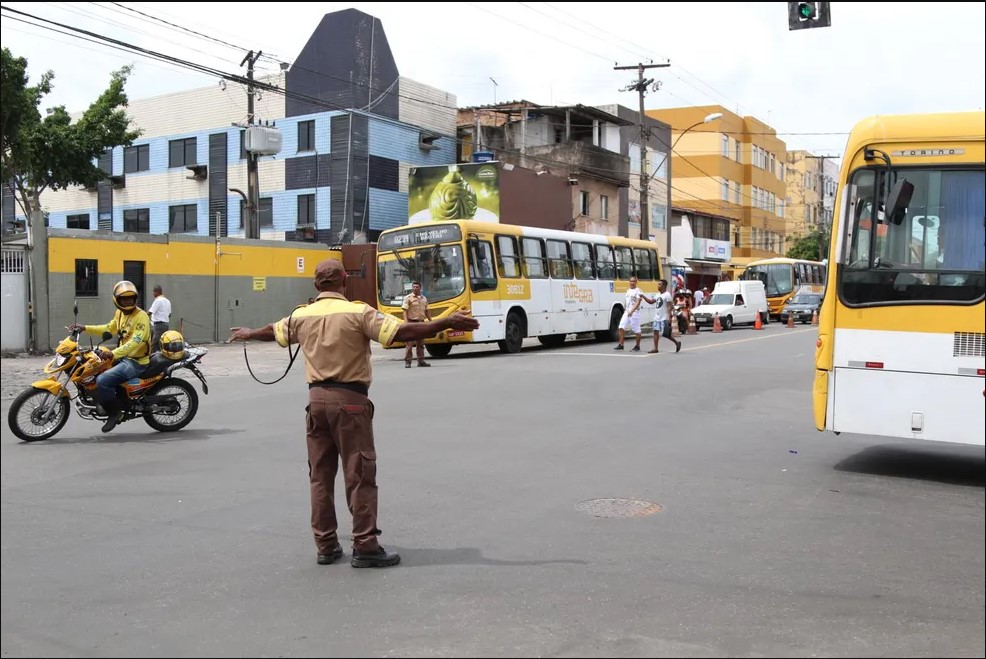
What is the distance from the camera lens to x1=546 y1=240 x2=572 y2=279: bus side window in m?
24.9

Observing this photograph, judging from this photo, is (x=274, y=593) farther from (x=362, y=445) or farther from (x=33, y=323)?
(x=33, y=323)

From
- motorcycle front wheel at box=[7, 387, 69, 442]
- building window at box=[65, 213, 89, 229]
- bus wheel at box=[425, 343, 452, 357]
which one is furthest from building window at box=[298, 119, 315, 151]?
motorcycle front wheel at box=[7, 387, 69, 442]

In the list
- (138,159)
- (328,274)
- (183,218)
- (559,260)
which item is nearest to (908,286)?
(328,274)

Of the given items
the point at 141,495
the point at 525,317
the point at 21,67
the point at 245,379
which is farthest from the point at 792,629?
the point at 525,317

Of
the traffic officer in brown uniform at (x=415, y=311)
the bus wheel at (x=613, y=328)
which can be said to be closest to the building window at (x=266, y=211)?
the bus wheel at (x=613, y=328)

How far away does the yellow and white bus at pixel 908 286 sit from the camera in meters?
7.66

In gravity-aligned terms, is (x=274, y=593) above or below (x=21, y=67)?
below

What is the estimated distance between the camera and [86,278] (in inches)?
902

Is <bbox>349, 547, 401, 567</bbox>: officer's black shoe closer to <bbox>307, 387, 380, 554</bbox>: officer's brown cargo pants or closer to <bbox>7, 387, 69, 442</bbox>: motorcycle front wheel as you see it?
<bbox>307, 387, 380, 554</bbox>: officer's brown cargo pants

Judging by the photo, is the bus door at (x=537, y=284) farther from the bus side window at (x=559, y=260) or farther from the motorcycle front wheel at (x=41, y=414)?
the motorcycle front wheel at (x=41, y=414)

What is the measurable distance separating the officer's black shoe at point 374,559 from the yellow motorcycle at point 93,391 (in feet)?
16.8

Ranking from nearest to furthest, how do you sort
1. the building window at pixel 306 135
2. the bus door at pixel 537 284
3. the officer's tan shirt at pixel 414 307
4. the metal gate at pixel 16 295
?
the officer's tan shirt at pixel 414 307, the metal gate at pixel 16 295, the bus door at pixel 537 284, the building window at pixel 306 135

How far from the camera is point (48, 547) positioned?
17.6ft

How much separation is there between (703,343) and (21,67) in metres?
23.7
